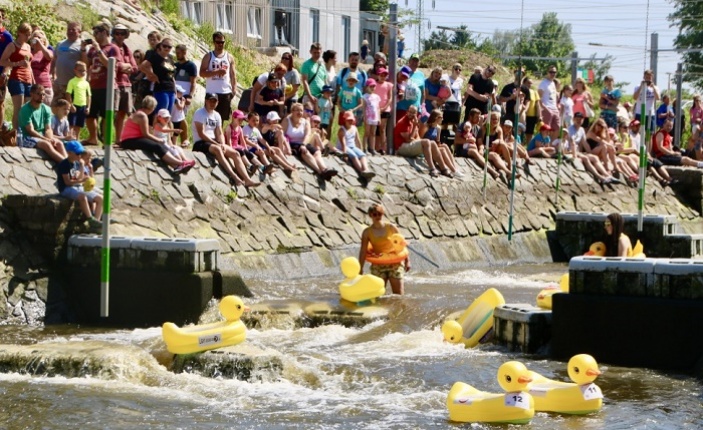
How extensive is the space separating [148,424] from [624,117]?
71.9 ft

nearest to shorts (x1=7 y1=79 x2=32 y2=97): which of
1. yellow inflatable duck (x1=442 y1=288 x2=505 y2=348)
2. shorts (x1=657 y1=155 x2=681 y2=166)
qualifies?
yellow inflatable duck (x1=442 y1=288 x2=505 y2=348)

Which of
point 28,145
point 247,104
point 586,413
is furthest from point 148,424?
point 247,104

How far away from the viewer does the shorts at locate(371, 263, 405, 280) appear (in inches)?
776

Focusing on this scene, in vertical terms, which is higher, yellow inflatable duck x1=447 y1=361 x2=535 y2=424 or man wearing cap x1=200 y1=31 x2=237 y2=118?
man wearing cap x1=200 y1=31 x2=237 y2=118

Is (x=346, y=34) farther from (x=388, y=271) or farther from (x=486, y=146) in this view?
(x=388, y=271)

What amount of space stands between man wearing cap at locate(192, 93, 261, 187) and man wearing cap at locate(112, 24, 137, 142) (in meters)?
1.01

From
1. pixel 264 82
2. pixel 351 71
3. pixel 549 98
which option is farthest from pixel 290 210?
pixel 549 98

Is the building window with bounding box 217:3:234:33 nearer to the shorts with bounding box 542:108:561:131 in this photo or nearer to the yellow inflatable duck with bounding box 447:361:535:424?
the shorts with bounding box 542:108:561:131

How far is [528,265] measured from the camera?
26766mm

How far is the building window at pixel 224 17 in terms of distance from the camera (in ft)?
126

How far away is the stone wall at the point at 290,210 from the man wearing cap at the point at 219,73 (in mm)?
1488

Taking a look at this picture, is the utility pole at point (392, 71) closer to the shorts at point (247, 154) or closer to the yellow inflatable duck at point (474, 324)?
the shorts at point (247, 154)

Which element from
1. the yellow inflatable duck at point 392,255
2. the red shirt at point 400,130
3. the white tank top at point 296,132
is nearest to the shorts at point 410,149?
the red shirt at point 400,130

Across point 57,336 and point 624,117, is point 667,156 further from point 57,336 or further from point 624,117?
point 57,336
